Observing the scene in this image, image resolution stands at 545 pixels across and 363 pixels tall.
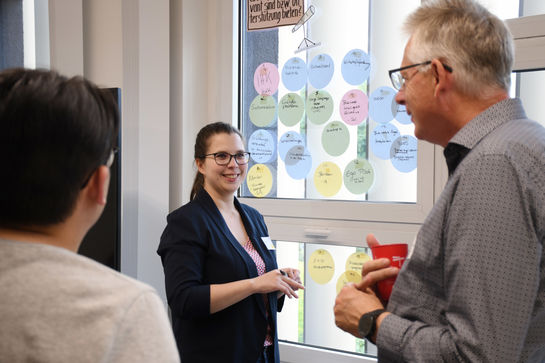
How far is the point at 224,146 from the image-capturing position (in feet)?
6.80

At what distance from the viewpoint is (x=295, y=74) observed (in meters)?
2.36

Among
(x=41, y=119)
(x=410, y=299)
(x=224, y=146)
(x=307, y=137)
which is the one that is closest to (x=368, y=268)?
(x=410, y=299)

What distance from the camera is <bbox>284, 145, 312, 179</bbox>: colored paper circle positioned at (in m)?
2.35

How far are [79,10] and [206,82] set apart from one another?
73cm

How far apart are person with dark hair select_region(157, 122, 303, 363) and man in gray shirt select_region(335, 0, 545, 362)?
2.19ft

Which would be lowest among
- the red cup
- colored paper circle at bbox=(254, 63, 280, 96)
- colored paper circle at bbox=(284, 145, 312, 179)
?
the red cup

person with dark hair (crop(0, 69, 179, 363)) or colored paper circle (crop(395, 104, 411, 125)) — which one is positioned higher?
colored paper circle (crop(395, 104, 411, 125))

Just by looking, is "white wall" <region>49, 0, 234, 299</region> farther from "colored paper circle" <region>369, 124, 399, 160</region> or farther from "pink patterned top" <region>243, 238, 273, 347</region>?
"colored paper circle" <region>369, 124, 399, 160</region>

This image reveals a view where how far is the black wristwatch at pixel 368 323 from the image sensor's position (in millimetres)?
1085

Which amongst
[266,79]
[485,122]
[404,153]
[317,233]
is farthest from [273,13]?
[485,122]

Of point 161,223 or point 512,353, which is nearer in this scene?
point 512,353

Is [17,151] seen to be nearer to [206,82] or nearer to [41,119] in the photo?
[41,119]

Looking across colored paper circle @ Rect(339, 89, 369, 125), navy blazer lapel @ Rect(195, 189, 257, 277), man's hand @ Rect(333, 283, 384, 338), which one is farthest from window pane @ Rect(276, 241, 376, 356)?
man's hand @ Rect(333, 283, 384, 338)

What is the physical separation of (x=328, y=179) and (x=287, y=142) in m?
0.29
